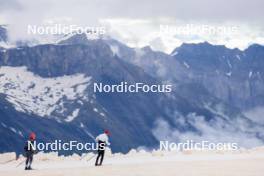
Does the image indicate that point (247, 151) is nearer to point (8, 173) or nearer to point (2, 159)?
point (2, 159)

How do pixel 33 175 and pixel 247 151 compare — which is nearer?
pixel 33 175

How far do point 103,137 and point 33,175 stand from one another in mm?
6730

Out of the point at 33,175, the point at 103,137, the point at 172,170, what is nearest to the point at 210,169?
the point at 172,170

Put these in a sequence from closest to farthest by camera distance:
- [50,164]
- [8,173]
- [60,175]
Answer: [60,175] < [8,173] < [50,164]

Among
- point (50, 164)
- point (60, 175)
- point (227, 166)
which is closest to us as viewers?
point (60, 175)

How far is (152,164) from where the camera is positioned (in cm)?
5700

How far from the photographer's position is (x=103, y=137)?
52.6 metres

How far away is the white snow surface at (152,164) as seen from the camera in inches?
1939

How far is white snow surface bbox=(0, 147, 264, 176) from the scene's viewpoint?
4925cm

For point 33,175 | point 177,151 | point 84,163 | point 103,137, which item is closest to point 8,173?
point 33,175

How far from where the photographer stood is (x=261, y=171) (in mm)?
49594

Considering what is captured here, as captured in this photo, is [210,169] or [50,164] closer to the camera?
[210,169]

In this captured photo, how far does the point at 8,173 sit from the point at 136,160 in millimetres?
15935

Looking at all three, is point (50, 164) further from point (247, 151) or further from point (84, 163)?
point (247, 151)
